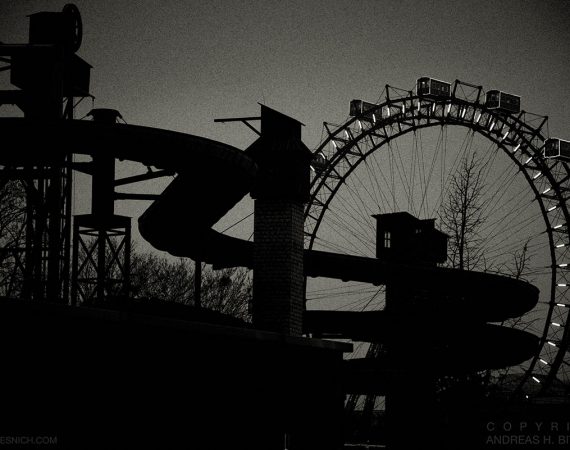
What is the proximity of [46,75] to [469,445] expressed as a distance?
53.6ft

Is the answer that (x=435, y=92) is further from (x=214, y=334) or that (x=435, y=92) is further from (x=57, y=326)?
(x=57, y=326)

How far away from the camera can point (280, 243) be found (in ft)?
70.6

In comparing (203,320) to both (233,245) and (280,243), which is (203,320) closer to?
(280,243)

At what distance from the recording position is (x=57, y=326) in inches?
518

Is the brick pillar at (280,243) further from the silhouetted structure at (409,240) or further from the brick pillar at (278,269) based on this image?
the silhouetted structure at (409,240)

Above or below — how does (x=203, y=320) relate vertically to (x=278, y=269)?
below

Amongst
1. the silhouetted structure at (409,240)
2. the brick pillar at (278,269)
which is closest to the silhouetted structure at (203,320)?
the brick pillar at (278,269)

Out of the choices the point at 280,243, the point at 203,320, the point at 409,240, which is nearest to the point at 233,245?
the point at 280,243

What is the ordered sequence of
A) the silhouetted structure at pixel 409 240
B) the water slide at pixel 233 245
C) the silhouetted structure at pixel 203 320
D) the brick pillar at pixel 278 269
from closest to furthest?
the silhouetted structure at pixel 203 320 < the brick pillar at pixel 278 269 < the water slide at pixel 233 245 < the silhouetted structure at pixel 409 240

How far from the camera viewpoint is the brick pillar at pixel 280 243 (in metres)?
21.4

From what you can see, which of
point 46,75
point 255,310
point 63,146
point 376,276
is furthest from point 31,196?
point 376,276

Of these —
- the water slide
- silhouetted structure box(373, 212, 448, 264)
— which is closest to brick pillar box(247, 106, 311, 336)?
the water slide

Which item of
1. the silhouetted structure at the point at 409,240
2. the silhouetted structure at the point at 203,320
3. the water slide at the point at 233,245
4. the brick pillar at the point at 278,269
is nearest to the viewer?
the silhouetted structure at the point at 203,320

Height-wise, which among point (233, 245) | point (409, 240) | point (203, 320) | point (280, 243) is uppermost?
point (409, 240)
